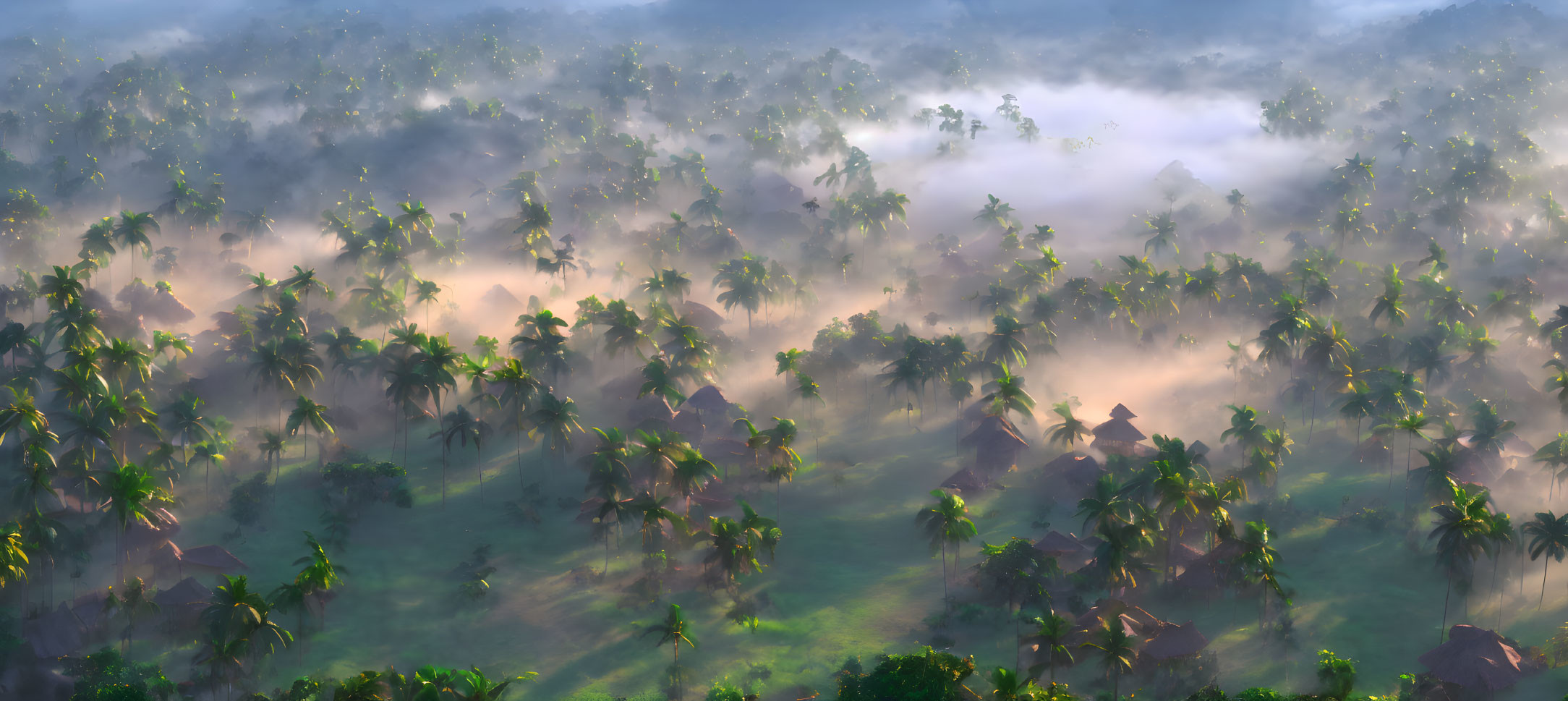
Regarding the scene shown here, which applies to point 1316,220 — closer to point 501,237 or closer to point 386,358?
point 501,237

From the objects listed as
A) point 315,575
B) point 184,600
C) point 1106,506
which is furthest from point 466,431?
point 1106,506

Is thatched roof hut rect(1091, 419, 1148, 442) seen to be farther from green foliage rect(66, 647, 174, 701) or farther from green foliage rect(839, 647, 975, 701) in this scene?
green foliage rect(66, 647, 174, 701)

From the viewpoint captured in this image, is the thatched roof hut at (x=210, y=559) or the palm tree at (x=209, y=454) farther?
the palm tree at (x=209, y=454)

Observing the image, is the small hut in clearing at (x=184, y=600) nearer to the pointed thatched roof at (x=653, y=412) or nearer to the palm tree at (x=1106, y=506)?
the pointed thatched roof at (x=653, y=412)

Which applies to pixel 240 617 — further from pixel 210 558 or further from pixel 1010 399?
pixel 1010 399

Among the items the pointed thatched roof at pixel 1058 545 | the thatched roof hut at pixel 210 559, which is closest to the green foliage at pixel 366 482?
the thatched roof hut at pixel 210 559

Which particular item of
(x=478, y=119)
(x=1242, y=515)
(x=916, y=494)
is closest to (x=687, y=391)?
(x=916, y=494)
